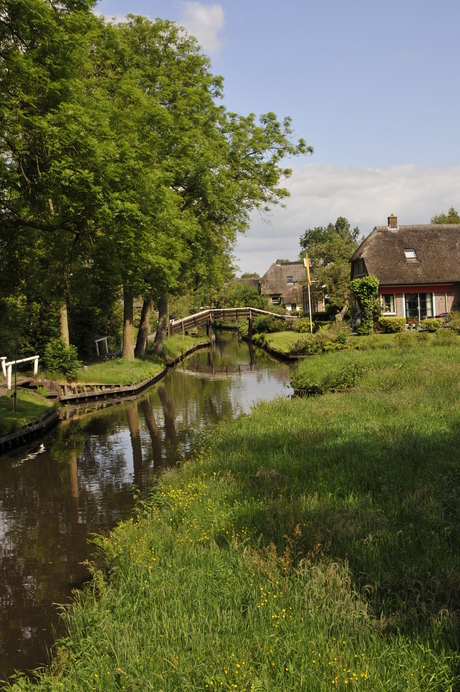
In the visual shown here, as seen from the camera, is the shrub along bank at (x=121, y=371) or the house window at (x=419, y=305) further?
the house window at (x=419, y=305)

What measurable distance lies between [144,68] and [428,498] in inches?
1113

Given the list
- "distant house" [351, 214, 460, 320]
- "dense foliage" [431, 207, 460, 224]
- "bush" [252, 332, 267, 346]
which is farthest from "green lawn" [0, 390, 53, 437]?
"dense foliage" [431, 207, 460, 224]

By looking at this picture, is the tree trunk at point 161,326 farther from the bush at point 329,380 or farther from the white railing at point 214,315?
the bush at point 329,380

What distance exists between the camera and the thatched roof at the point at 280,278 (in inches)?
3258

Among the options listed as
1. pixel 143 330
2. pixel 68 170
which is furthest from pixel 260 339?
pixel 68 170

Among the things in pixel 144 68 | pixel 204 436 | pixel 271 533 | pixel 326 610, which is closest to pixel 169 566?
pixel 271 533

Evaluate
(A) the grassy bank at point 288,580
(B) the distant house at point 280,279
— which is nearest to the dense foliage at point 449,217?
(B) the distant house at point 280,279

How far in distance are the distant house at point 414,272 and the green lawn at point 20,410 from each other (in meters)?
26.4

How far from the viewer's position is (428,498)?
7.97 meters

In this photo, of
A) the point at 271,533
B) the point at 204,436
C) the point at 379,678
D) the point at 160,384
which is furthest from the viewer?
the point at 160,384

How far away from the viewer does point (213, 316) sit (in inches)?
2393

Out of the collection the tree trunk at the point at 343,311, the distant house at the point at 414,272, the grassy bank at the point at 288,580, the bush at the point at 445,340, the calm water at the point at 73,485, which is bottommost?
the calm water at the point at 73,485

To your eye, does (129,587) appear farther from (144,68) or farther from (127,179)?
(144,68)

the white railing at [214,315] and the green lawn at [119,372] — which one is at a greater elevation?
the white railing at [214,315]
